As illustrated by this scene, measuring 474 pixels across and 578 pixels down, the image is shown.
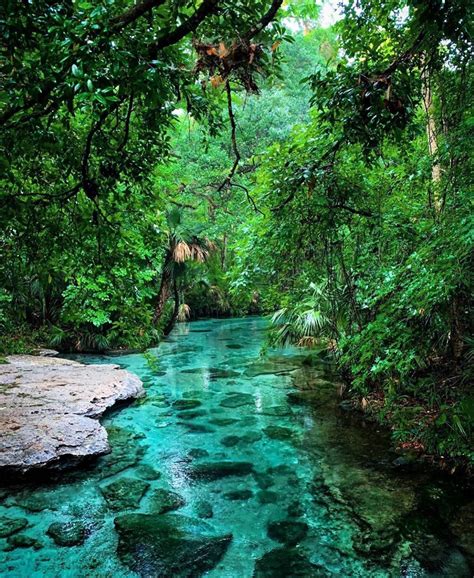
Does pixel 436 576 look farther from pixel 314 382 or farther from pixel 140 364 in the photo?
pixel 140 364

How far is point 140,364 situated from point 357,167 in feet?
26.8

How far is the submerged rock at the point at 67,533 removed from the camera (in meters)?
3.41

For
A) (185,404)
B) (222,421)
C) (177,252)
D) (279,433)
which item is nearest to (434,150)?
(279,433)

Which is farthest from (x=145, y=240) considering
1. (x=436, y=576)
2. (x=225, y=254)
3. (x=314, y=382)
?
(x=225, y=254)

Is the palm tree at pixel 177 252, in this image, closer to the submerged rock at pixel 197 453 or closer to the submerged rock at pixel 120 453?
the submerged rock at pixel 120 453

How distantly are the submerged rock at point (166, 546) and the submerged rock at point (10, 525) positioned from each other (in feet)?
2.66

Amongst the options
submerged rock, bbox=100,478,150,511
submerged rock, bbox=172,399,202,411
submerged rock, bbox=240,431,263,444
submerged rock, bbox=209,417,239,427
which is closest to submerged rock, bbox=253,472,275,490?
submerged rock, bbox=240,431,263,444

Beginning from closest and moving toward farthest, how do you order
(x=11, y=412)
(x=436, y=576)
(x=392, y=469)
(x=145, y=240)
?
1. (x=436, y=576)
2. (x=145, y=240)
3. (x=392, y=469)
4. (x=11, y=412)

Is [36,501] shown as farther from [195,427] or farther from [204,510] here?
[195,427]

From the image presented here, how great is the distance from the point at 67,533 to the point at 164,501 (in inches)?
35.8

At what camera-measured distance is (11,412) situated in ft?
17.8

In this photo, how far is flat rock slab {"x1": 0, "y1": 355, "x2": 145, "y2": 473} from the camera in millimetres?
4453

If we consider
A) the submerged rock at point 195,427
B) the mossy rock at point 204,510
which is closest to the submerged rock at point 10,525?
the mossy rock at point 204,510

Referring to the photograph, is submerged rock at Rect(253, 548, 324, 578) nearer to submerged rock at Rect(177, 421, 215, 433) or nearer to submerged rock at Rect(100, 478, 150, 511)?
submerged rock at Rect(100, 478, 150, 511)
